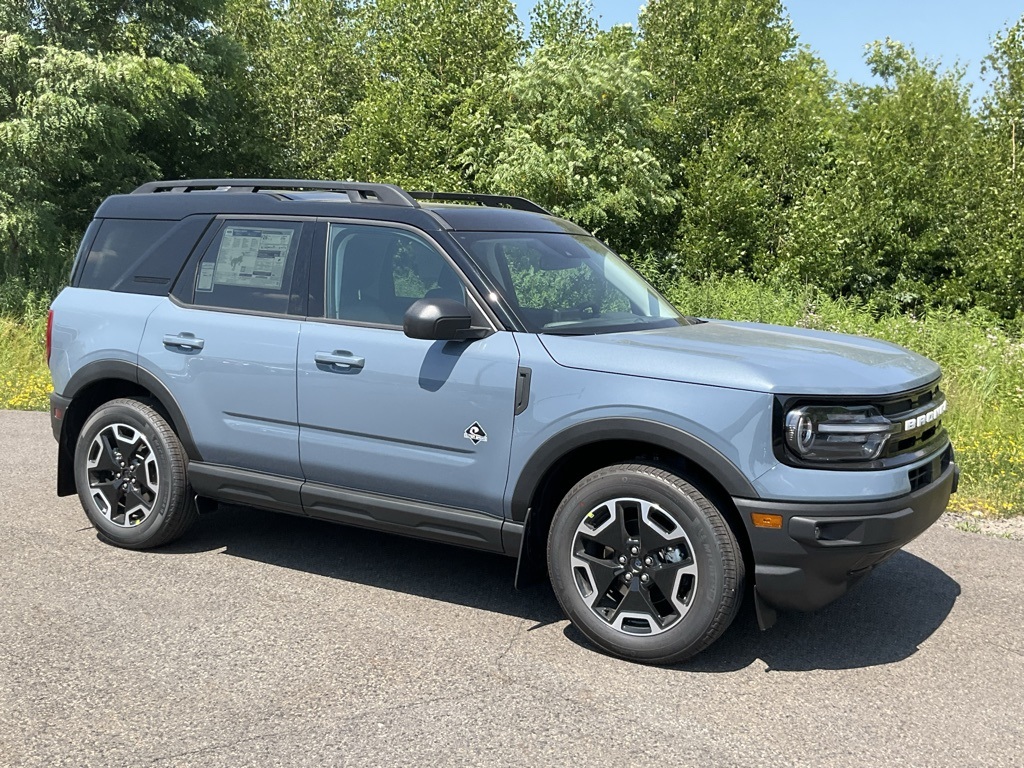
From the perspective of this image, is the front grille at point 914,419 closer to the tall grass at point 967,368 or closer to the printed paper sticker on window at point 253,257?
the tall grass at point 967,368

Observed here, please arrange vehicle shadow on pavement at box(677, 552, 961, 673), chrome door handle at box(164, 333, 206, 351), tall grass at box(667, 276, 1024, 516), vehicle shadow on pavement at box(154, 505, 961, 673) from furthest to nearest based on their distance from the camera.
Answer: tall grass at box(667, 276, 1024, 516) < chrome door handle at box(164, 333, 206, 351) < vehicle shadow on pavement at box(154, 505, 961, 673) < vehicle shadow on pavement at box(677, 552, 961, 673)

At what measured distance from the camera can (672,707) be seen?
12.6 feet

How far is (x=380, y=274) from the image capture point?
5.05m

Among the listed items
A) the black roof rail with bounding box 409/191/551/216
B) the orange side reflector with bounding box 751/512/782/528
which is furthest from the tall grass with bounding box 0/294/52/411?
the orange side reflector with bounding box 751/512/782/528

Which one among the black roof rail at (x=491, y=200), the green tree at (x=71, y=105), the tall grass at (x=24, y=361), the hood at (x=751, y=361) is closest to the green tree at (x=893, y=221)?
the green tree at (x=71, y=105)

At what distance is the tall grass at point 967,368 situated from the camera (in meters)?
7.36

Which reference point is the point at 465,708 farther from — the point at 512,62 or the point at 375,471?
the point at 512,62

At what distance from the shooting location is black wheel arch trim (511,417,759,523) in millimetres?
4066

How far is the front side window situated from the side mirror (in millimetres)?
290

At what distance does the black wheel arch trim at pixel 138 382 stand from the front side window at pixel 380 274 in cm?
108

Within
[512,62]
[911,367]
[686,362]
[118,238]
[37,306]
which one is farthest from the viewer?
[512,62]

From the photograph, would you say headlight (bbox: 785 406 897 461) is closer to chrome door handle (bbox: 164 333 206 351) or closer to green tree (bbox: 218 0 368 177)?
chrome door handle (bbox: 164 333 206 351)

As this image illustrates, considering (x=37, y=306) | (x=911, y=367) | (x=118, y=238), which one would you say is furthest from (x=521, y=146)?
(x=911, y=367)

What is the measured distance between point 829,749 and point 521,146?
1895cm
